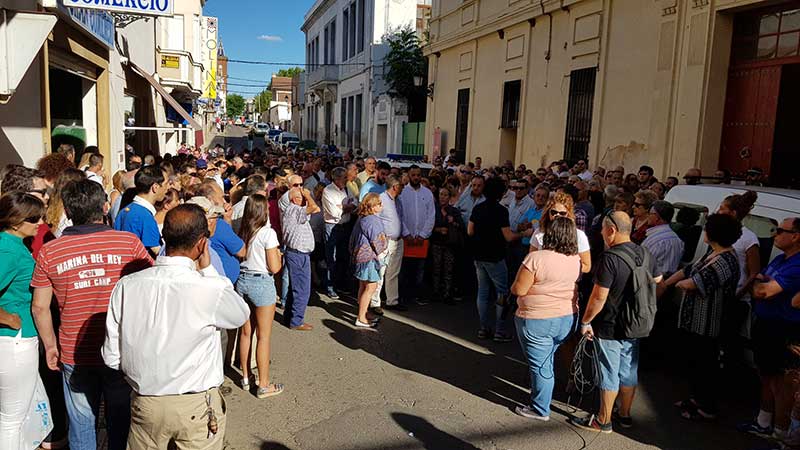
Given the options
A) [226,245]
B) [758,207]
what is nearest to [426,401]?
[226,245]

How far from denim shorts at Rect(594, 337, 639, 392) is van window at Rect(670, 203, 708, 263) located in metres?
1.78

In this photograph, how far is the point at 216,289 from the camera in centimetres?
291

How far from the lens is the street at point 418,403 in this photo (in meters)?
4.59

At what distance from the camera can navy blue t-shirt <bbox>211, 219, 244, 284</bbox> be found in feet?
15.9

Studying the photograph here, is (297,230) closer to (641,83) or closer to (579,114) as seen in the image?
(641,83)

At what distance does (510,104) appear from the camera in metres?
17.4

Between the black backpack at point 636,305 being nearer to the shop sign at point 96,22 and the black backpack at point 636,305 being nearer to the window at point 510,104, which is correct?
the shop sign at point 96,22

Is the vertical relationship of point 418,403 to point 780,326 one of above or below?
below

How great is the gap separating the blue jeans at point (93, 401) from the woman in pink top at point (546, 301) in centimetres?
297

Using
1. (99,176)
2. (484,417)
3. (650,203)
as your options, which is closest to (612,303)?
(484,417)

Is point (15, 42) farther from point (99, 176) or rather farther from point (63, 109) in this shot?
point (63, 109)

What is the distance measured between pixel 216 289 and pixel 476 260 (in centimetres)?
445

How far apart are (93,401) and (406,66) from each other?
24592 mm

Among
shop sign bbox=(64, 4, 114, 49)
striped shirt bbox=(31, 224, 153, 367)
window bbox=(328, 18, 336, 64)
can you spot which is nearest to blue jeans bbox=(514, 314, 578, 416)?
striped shirt bbox=(31, 224, 153, 367)
